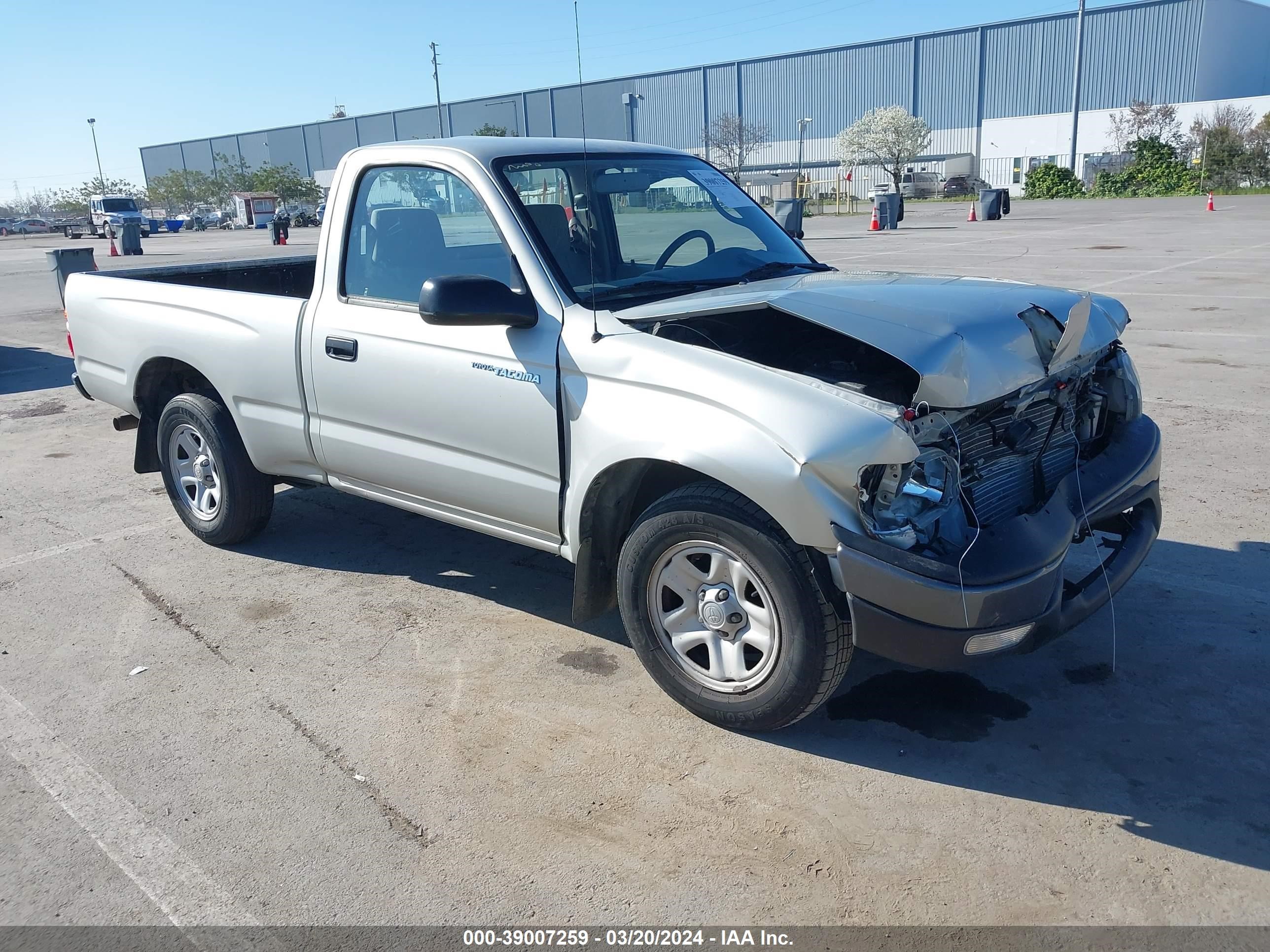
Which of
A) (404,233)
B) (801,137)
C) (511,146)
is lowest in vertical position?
(404,233)

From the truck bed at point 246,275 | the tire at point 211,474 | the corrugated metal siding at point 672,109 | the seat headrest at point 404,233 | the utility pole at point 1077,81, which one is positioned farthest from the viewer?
the corrugated metal siding at point 672,109

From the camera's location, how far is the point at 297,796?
3.30 meters

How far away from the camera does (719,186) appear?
16.5 feet

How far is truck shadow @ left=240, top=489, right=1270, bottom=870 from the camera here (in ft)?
10.3

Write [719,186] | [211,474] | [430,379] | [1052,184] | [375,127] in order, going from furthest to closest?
[375,127] < [1052,184] < [211,474] < [719,186] < [430,379]

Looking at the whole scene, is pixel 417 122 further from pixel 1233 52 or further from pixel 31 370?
pixel 31 370

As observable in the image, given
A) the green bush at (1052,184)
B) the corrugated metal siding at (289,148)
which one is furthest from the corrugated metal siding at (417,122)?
the green bush at (1052,184)

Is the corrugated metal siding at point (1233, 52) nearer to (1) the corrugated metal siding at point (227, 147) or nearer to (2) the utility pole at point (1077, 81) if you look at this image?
(2) the utility pole at point (1077, 81)

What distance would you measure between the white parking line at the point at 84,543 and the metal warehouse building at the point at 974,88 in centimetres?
4859

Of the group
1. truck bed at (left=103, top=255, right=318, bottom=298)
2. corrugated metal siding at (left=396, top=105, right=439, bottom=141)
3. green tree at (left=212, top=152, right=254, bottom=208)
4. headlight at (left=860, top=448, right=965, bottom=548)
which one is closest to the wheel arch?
truck bed at (left=103, top=255, right=318, bottom=298)

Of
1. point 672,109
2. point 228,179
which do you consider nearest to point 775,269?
point 672,109

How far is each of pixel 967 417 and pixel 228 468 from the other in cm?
366

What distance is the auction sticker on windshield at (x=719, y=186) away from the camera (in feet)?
16.1

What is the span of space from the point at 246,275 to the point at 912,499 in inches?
190
